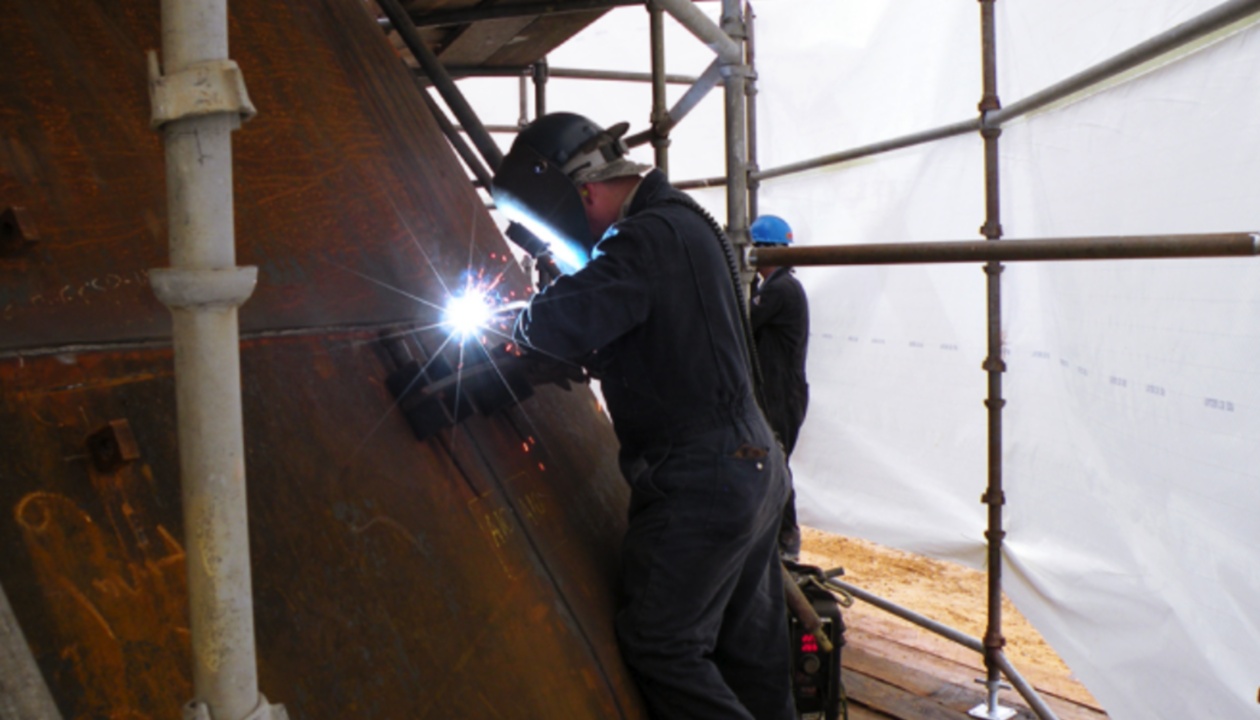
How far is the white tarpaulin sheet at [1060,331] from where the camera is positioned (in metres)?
2.63

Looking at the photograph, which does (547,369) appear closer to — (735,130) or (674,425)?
(674,425)

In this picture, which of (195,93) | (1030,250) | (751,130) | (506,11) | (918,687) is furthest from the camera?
(751,130)

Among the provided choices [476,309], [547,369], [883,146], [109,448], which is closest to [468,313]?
[476,309]

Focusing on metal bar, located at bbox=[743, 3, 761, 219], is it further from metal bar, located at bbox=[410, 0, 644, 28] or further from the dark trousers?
the dark trousers

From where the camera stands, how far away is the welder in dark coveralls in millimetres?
2016

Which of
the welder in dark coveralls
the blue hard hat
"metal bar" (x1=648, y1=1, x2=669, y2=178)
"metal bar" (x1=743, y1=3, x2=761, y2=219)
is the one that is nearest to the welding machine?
the welder in dark coveralls

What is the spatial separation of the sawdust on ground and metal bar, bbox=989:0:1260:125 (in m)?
2.63

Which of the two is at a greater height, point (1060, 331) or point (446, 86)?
point (446, 86)

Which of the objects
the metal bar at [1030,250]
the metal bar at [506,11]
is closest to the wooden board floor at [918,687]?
the metal bar at [1030,250]

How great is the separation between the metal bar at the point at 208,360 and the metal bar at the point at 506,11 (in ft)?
10.2

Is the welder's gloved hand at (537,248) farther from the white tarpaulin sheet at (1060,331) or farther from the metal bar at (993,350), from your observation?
the white tarpaulin sheet at (1060,331)

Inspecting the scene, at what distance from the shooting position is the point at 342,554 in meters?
1.49

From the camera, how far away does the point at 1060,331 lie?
3521mm

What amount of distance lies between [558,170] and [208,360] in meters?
1.44
